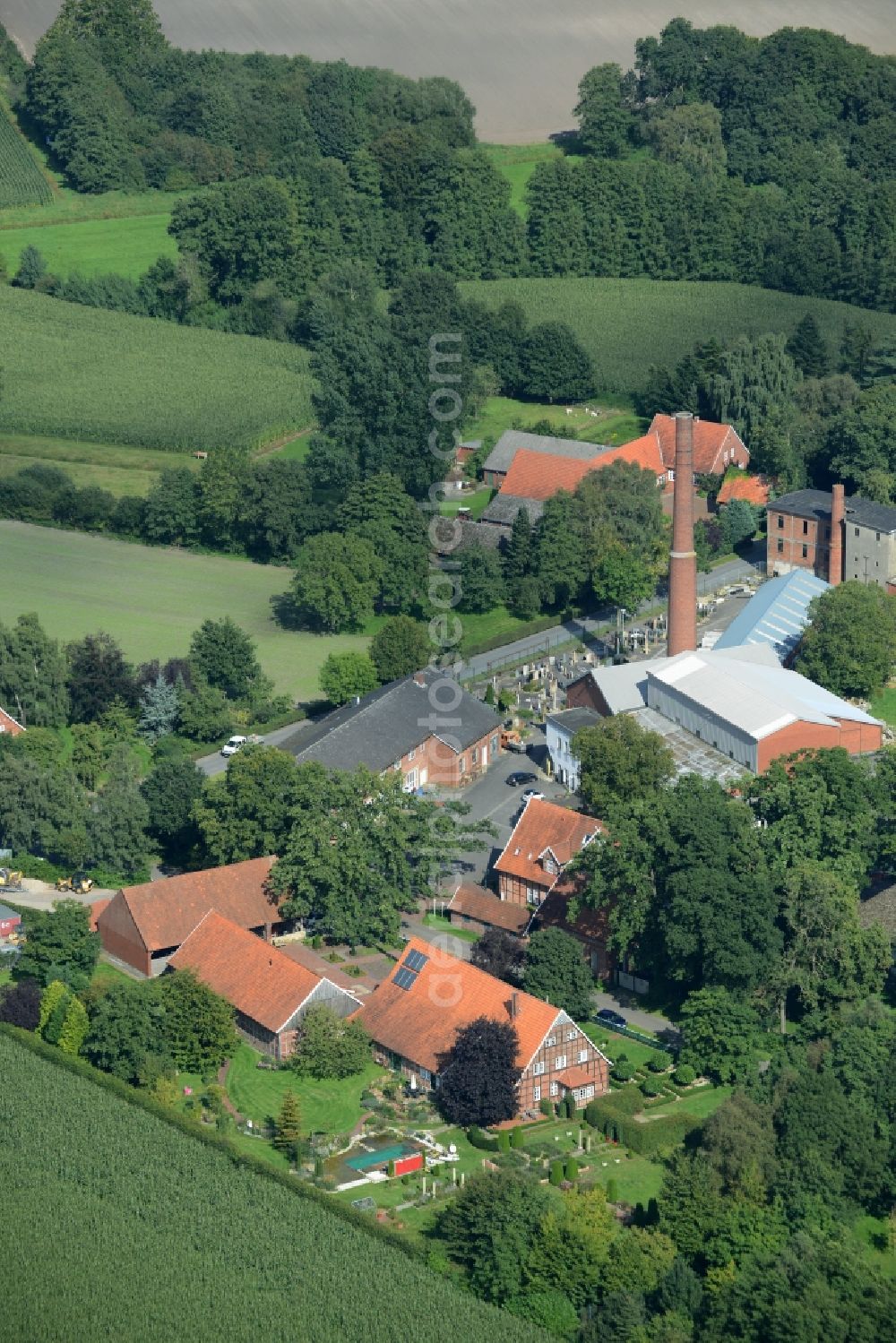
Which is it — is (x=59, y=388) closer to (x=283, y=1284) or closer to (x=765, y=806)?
(x=765, y=806)

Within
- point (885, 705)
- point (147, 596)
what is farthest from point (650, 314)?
point (885, 705)

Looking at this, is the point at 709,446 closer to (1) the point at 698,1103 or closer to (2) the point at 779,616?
(2) the point at 779,616

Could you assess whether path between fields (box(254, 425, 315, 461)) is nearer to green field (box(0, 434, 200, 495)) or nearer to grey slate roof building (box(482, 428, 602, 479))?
green field (box(0, 434, 200, 495))

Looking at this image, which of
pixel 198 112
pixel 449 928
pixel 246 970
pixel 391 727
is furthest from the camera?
pixel 198 112

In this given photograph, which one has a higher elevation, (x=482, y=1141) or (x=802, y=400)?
(x=802, y=400)

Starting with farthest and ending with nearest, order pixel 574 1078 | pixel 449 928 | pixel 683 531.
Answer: pixel 683 531 < pixel 449 928 < pixel 574 1078

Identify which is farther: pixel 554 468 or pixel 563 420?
pixel 563 420

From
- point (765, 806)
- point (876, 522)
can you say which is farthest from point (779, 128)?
point (765, 806)

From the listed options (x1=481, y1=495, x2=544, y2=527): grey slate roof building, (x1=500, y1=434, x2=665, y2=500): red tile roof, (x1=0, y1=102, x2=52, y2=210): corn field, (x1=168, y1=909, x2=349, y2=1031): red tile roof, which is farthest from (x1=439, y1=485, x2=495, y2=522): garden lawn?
(x1=0, y1=102, x2=52, y2=210): corn field
